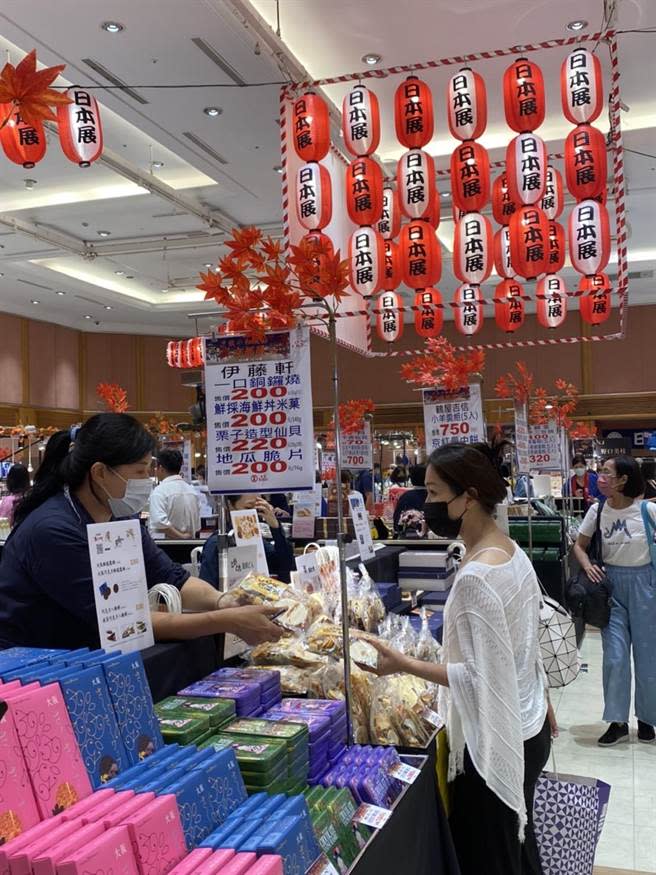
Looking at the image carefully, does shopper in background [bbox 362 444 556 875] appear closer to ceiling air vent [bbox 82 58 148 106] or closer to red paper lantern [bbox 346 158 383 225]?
red paper lantern [bbox 346 158 383 225]

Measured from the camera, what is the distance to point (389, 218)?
28.4 feet

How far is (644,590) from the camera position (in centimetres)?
476

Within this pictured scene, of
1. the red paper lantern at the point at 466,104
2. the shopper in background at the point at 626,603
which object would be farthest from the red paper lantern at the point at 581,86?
the shopper in background at the point at 626,603

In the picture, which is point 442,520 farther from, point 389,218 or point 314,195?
point 389,218

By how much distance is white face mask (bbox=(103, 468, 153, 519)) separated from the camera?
2.29 metres

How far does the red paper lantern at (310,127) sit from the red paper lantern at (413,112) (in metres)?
0.62

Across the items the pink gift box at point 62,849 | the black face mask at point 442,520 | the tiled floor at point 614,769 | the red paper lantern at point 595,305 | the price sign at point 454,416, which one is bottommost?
the tiled floor at point 614,769

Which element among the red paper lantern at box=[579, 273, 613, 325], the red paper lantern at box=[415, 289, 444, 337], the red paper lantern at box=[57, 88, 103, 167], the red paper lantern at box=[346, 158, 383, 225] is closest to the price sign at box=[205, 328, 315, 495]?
the red paper lantern at box=[57, 88, 103, 167]

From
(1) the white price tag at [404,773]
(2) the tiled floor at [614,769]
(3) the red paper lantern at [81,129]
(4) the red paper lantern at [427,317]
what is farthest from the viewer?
(4) the red paper lantern at [427,317]

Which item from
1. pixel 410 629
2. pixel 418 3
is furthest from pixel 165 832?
pixel 418 3

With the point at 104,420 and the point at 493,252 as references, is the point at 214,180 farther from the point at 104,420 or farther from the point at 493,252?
the point at 104,420

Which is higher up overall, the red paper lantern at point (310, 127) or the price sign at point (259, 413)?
the red paper lantern at point (310, 127)

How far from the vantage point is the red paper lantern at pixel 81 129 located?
6.19m

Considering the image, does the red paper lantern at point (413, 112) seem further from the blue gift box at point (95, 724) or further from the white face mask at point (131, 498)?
the blue gift box at point (95, 724)
